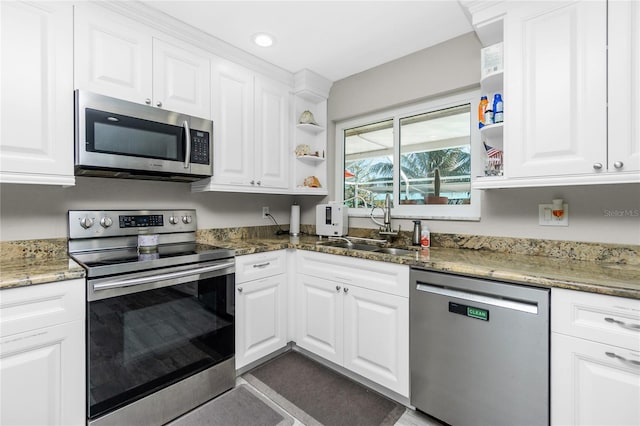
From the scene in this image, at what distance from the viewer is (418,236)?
2.17m

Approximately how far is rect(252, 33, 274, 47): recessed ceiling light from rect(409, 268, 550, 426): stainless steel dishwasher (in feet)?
5.97

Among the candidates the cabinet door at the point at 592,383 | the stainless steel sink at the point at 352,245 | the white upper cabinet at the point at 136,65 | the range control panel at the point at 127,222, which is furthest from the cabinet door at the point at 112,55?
the cabinet door at the point at 592,383

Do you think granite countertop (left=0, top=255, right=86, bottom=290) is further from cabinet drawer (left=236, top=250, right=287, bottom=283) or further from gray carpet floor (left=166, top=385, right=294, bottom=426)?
gray carpet floor (left=166, top=385, right=294, bottom=426)

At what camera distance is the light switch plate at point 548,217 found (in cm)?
167

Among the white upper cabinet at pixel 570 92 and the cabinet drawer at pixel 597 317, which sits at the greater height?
the white upper cabinet at pixel 570 92

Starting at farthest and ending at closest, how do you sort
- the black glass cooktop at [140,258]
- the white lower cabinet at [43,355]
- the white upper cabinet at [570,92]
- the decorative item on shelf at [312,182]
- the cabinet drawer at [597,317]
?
1. the decorative item on shelf at [312,182]
2. the black glass cooktop at [140,258]
3. the white upper cabinet at [570,92]
4. the white lower cabinet at [43,355]
5. the cabinet drawer at [597,317]

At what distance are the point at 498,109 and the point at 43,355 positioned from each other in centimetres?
250

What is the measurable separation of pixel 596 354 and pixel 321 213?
1890 mm

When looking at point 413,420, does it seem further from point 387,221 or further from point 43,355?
point 43,355

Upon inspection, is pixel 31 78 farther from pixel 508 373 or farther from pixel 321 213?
pixel 508 373

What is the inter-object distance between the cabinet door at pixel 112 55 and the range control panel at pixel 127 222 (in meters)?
0.71

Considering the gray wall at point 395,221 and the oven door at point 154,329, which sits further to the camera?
the gray wall at point 395,221

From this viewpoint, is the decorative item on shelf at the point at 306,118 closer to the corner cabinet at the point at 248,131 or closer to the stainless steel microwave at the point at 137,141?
the corner cabinet at the point at 248,131

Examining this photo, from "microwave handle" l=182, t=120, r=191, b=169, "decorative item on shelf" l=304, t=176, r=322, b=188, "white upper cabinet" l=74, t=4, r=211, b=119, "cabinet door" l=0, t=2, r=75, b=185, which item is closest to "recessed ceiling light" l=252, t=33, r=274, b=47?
"white upper cabinet" l=74, t=4, r=211, b=119
